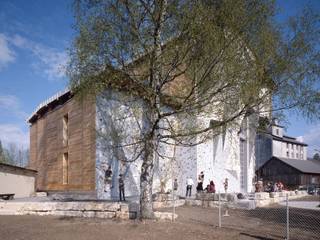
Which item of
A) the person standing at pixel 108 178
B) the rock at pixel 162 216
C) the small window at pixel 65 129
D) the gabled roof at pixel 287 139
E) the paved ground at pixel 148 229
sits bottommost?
the paved ground at pixel 148 229

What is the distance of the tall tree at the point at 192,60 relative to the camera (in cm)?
1073

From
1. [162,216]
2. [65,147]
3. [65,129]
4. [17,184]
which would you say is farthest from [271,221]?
[17,184]

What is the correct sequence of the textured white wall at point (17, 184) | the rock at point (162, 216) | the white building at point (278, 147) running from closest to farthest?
1. the rock at point (162, 216)
2. the textured white wall at point (17, 184)
3. the white building at point (278, 147)

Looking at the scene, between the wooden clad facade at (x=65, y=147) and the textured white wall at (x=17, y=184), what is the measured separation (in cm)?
82

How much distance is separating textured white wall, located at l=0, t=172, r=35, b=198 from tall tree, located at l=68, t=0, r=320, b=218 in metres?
16.7

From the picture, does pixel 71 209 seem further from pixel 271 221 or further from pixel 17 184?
pixel 17 184

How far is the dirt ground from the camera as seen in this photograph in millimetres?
9914

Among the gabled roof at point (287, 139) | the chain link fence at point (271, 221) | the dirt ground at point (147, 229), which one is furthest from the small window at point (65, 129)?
the gabled roof at point (287, 139)

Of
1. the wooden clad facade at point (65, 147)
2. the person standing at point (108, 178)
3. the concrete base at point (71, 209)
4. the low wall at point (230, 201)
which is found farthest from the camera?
the wooden clad facade at point (65, 147)

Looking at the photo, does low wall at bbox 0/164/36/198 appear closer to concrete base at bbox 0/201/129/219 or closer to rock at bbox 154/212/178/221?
concrete base at bbox 0/201/129/219

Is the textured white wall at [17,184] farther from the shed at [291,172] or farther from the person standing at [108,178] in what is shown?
the shed at [291,172]

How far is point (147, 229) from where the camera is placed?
10.7m

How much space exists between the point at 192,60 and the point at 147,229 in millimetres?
5130

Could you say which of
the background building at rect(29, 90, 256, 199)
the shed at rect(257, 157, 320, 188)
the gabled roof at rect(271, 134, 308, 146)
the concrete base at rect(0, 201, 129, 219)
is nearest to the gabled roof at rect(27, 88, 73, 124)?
the background building at rect(29, 90, 256, 199)
